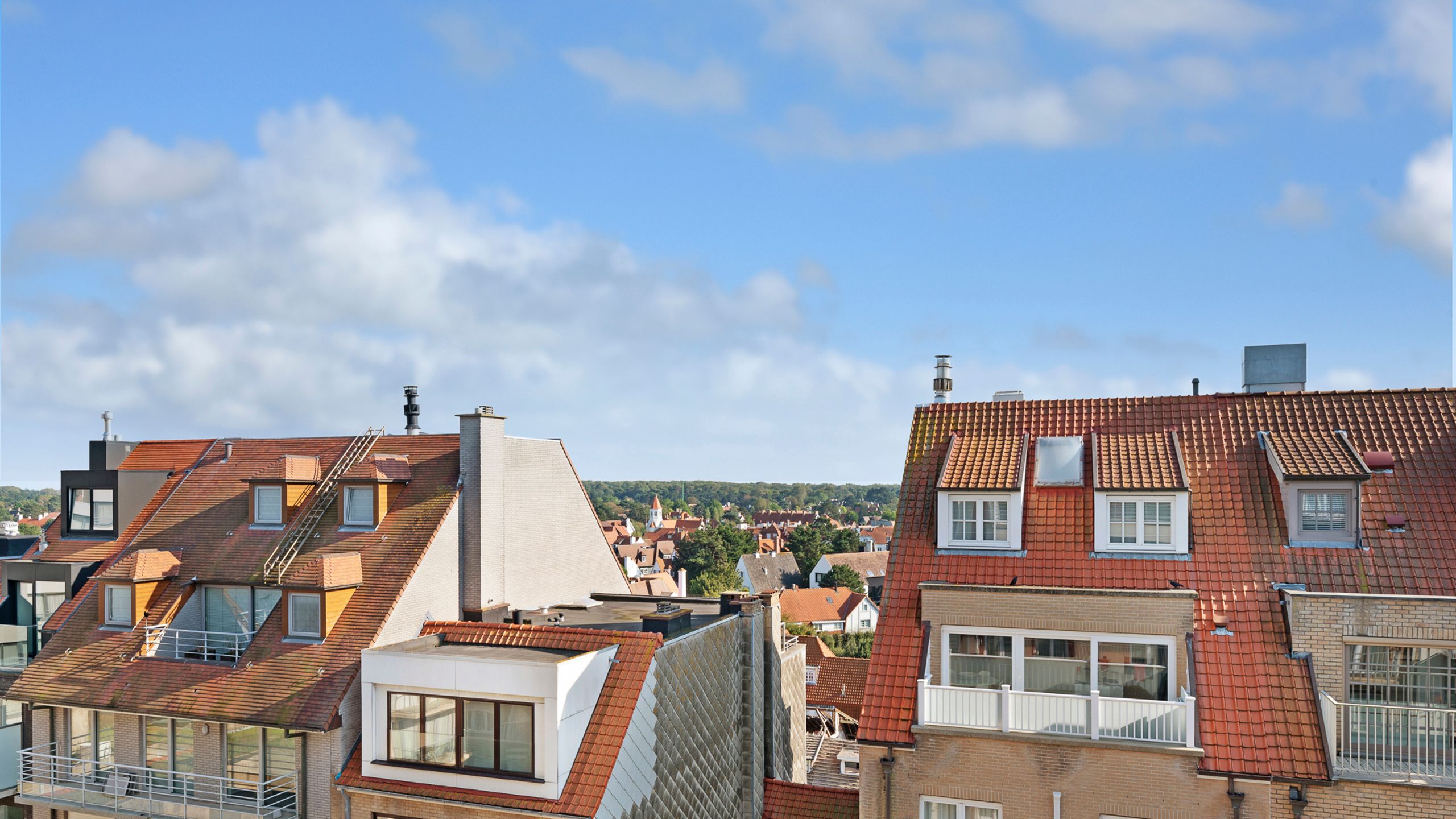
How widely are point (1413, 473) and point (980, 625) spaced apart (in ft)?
28.4

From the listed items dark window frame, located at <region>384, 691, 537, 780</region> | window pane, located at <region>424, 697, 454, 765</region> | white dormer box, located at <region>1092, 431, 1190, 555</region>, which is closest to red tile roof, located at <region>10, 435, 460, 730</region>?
dark window frame, located at <region>384, 691, 537, 780</region>

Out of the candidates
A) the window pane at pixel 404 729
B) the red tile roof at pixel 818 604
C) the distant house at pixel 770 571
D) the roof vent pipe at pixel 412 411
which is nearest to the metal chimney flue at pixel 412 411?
the roof vent pipe at pixel 412 411

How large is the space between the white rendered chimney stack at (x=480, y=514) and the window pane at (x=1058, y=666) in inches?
516

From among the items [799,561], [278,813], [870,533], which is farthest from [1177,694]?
[870,533]

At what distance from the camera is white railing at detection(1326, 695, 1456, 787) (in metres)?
14.2

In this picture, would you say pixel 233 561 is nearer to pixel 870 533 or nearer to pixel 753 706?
pixel 753 706

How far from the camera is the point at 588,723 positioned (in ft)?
55.6

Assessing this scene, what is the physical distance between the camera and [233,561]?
23.0 m

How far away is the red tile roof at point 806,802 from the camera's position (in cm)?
1859

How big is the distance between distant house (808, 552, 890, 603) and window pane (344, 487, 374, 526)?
101093mm

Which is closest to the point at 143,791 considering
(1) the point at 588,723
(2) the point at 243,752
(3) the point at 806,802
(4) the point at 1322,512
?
(2) the point at 243,752

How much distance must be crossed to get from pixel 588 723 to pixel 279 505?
12378 millimetres

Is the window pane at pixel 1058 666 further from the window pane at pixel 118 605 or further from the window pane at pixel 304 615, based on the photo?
the window pane at pixel 118 605

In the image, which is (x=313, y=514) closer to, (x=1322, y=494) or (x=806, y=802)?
(x=806, y=802)
